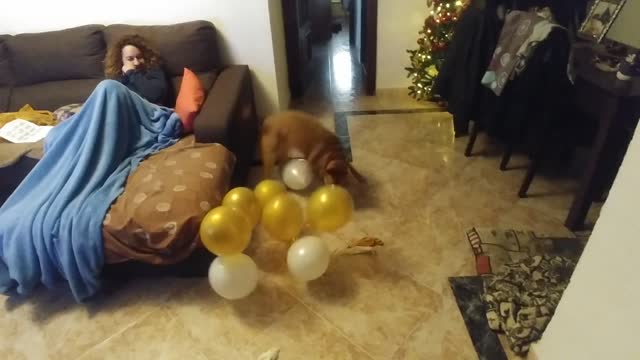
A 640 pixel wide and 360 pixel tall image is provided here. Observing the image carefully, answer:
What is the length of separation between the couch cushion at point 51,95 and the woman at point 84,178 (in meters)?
0.29

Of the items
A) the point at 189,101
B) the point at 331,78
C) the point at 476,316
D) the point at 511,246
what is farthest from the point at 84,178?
the point at 331,78

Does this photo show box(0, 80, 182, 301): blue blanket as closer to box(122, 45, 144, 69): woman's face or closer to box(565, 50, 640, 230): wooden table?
box(122, 45, 144, 69): woman's face

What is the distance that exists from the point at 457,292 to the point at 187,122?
153cm

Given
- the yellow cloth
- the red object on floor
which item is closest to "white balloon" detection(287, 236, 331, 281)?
the red object on floor

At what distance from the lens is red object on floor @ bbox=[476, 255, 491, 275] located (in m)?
1.76

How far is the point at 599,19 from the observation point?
2.19 m

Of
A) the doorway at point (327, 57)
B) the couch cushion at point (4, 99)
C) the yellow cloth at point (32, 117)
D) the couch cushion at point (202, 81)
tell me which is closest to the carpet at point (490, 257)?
the couch cushion at point (202, 81)

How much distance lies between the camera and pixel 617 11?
6.88 feet

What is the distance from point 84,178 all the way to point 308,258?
1032mm

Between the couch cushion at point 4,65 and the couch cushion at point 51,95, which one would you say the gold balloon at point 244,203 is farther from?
the couch cushion at point 4,65

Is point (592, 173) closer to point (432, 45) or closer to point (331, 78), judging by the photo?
point (432, 45)

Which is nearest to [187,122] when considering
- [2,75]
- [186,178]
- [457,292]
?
[186,178]

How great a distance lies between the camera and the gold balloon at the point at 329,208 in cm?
175

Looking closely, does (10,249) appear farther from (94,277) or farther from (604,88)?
(604,88)
